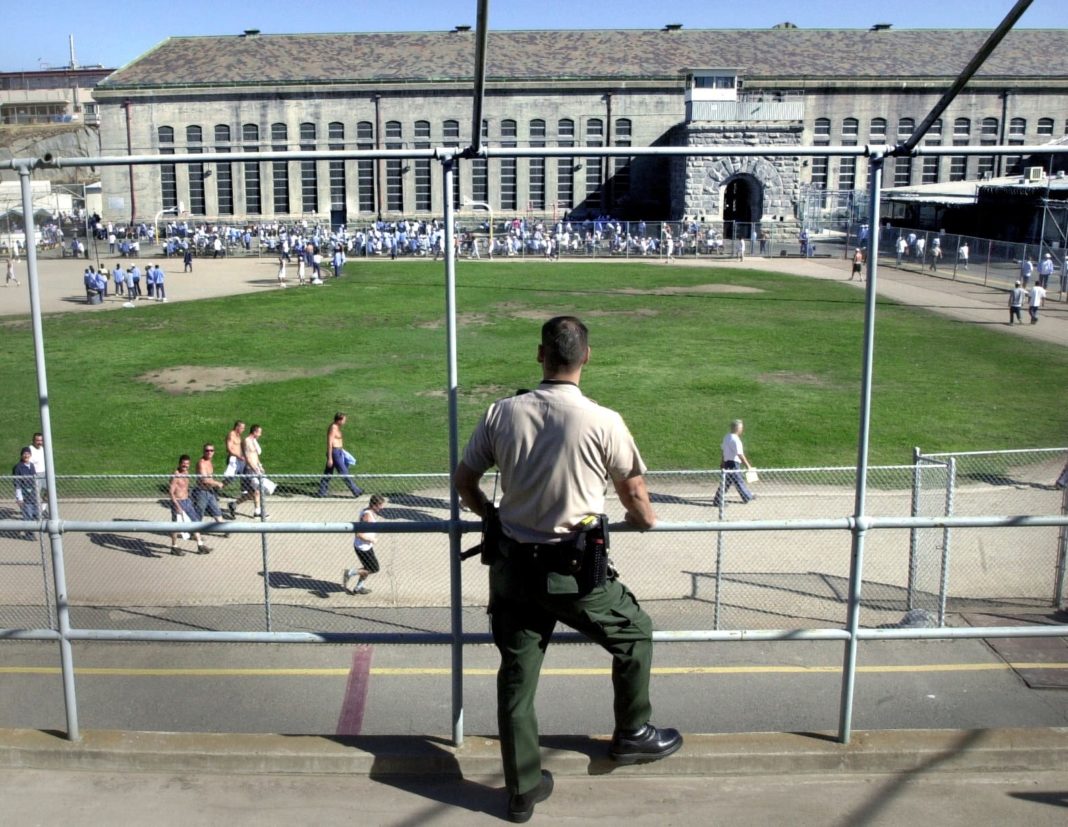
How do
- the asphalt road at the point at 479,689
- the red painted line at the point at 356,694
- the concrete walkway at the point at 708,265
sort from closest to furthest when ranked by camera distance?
the red painted line at the point at 356,694 → the asphalt road at the point at 479,689 → the concrete walkway at the point at 708,265

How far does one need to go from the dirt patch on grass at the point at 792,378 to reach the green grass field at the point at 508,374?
8cm

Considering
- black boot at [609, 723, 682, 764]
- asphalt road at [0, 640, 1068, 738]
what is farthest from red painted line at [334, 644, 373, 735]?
black boot at [609, 723, 682, 764]

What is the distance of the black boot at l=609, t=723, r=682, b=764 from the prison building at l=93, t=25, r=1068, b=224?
5552 cm

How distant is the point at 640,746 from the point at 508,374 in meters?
19.7

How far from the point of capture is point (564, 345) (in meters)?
4.24

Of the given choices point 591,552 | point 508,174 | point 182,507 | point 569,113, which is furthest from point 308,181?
point 591,552

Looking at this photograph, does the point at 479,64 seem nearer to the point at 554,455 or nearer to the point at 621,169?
the point at 554,455

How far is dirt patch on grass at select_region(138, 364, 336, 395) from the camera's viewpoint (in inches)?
925

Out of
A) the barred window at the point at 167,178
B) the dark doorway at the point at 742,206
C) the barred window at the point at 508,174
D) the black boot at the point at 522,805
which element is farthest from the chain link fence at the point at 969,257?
the barred window at the point at 167,178

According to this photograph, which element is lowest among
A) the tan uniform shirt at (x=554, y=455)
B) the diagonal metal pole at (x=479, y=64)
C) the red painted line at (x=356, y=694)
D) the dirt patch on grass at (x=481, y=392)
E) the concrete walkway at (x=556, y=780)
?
the dirt patch on grass at (x=481, y=392)

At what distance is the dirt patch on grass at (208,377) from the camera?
23484 mm

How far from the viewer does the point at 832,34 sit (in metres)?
66.3

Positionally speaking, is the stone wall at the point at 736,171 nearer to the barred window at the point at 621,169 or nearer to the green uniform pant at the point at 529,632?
the barred window at the point at 621,169

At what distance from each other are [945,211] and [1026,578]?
164 ft
